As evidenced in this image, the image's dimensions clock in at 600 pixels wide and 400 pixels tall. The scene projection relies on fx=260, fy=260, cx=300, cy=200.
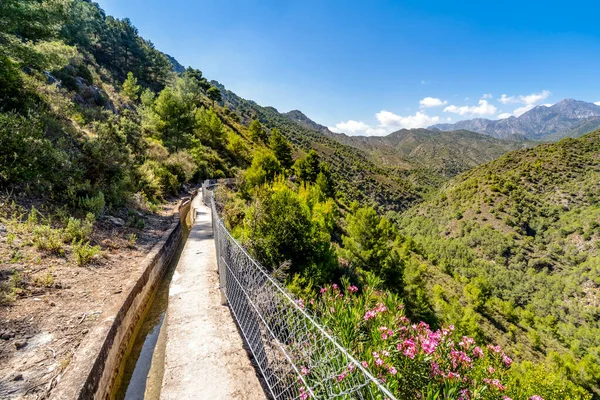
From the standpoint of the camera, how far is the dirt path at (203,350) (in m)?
2.97

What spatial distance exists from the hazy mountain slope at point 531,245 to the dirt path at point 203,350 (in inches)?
946

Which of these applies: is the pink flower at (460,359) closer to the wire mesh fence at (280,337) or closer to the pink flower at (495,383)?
the pink flower at (495,383)

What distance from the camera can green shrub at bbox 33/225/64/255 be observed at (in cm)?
523

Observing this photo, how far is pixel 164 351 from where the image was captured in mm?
4199

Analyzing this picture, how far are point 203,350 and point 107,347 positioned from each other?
1.20 meters

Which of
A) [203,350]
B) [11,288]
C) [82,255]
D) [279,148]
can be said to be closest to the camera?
[203,350]

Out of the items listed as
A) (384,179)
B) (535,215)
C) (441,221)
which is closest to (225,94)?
(384,179)

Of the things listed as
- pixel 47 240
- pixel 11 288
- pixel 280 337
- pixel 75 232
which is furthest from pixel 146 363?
pixel 75 232

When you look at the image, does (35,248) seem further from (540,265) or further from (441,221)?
(441,221)

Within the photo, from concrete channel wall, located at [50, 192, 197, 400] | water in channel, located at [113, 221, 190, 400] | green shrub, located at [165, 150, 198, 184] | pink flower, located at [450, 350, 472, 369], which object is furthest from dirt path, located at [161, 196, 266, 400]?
green shrub, located at [165, 150, 198, 184]

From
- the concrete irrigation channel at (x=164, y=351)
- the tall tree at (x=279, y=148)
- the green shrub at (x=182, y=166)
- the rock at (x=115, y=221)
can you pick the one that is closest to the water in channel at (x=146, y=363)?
the concrete irrigation channel at (x=164, y=351)

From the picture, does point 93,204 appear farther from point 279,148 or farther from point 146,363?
point 279,148

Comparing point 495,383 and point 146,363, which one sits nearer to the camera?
point 495,383

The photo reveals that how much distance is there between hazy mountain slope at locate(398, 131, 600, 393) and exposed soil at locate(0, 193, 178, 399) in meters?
25.3
